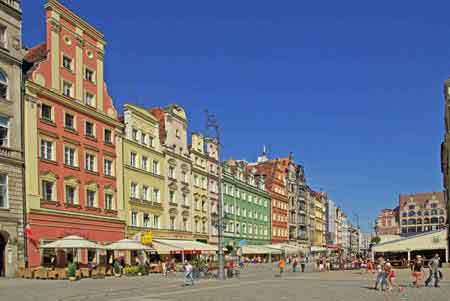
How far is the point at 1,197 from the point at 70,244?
17.1 feet

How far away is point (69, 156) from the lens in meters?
45.5

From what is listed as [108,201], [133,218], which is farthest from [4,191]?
[133,218]

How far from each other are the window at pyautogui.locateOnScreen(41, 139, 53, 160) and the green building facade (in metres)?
33.4

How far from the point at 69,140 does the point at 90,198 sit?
17.9 ft

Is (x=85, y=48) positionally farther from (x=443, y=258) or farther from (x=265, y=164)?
(x=265, y=164)

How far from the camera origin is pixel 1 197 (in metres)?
37.7

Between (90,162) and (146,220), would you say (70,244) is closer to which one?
(90,162)

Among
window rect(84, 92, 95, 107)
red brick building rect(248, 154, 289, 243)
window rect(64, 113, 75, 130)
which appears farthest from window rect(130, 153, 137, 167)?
red brick building rect(248, 154, 289, 243)

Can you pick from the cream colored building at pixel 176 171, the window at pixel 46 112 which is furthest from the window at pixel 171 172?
the window at pixel 46 112

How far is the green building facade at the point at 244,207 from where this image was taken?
3118 inches

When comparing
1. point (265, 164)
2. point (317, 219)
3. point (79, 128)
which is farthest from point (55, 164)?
point (317, 219)

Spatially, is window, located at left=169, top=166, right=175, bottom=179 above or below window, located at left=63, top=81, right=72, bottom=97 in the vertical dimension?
below

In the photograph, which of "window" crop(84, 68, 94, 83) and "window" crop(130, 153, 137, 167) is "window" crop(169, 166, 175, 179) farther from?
"window" crop(84, 68, 94, 83)

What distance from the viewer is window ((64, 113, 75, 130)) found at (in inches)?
1775
